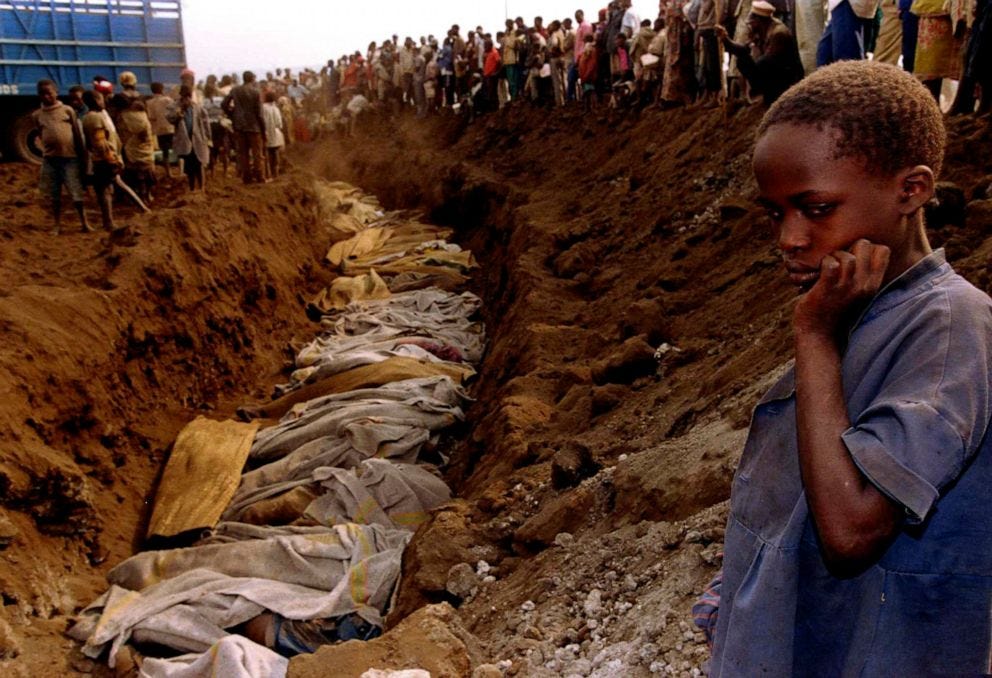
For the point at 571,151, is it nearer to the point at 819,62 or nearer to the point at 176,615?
the point at 819,62

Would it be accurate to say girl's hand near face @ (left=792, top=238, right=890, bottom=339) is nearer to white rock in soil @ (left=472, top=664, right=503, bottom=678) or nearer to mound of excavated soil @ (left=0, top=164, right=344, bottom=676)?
white rock in soil @ (left=472, top=664, right=503, bottom=678)

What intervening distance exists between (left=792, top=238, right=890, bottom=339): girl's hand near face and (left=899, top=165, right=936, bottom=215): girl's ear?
0.28ft

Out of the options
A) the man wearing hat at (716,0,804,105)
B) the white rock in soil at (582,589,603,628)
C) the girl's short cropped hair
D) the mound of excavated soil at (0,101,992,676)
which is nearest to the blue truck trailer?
the mound of excavated soil at (0,101,992,676)

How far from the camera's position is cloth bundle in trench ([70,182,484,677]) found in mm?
4781

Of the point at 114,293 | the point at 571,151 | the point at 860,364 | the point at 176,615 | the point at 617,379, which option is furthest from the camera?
the point at 571,151

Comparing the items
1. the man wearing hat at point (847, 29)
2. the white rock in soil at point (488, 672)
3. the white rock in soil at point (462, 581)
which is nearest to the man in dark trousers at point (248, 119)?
the man wearing hat at point (847, 29)

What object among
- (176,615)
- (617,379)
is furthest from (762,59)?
(176,615)

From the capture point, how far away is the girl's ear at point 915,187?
1255 millimetres

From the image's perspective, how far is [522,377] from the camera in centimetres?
689

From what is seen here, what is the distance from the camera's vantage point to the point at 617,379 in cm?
598

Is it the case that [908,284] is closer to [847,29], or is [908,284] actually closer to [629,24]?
[847,29]

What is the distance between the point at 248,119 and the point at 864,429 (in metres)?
13.1

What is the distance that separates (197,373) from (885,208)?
8268 mm

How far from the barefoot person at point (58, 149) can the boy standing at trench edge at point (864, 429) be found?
10.1 metres
